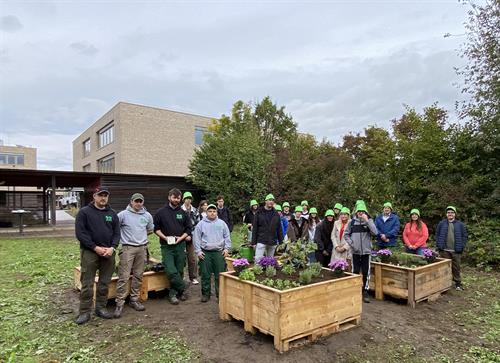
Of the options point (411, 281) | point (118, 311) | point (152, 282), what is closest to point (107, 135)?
point (152, 282)

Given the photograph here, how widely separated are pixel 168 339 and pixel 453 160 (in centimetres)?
1046

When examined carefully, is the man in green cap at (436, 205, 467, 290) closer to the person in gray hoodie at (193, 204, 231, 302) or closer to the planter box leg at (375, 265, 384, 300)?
the planter box leg at (375, 265, 384, 300)

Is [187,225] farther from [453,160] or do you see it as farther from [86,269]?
[453,160]

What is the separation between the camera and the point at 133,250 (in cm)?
533

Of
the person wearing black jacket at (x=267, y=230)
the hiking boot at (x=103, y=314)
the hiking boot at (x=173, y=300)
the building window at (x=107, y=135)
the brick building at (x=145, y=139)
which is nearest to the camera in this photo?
the hiking boot at (x=103, y=314)

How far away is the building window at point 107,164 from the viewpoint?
1432 inches

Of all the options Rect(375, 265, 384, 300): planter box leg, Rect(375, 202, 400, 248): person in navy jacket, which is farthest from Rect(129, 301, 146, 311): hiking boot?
Rect(375, 202, 400, 248): person in navy jacket

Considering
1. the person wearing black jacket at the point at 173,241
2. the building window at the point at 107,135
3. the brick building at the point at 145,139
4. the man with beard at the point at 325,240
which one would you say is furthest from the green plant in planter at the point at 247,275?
the building window at the point at 107,135

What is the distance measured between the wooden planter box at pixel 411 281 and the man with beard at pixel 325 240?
35.6 inches

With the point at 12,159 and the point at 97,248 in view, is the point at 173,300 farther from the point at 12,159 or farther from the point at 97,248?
the point at 12,159

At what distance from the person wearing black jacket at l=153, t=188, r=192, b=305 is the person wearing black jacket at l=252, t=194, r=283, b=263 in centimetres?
141

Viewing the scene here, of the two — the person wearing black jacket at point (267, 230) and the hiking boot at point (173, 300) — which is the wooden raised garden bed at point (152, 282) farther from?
the person wearing black jacket at point (267, 230)

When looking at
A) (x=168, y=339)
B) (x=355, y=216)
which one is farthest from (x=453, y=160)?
(x=168, y=339)

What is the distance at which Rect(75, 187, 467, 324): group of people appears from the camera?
4902mm
